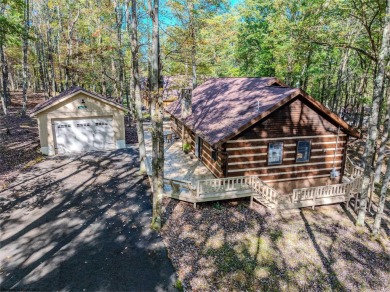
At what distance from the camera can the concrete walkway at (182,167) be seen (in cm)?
1533

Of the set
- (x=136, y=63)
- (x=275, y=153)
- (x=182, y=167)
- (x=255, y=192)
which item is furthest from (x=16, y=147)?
(x=275, y=153)

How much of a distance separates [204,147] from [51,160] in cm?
1060

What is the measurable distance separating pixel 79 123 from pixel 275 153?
47.3ft

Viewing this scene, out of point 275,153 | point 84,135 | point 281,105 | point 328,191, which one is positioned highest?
point 281,105

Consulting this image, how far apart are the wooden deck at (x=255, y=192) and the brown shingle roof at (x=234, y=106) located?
225 cm

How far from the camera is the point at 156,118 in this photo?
9836mm

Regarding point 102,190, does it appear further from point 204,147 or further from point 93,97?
point 93,97

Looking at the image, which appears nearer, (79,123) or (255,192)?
(255,192)

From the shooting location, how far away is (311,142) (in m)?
14.5

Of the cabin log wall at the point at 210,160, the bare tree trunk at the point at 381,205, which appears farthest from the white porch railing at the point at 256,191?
the bare tree trunk at the point at 381,205

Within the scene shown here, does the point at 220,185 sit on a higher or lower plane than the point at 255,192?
higher

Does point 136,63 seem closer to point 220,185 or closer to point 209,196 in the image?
point 220,185

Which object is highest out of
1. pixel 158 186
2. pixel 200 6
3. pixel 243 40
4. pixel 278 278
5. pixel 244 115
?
pixel 200 6

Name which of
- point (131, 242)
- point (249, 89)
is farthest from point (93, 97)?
point (131, 242)
